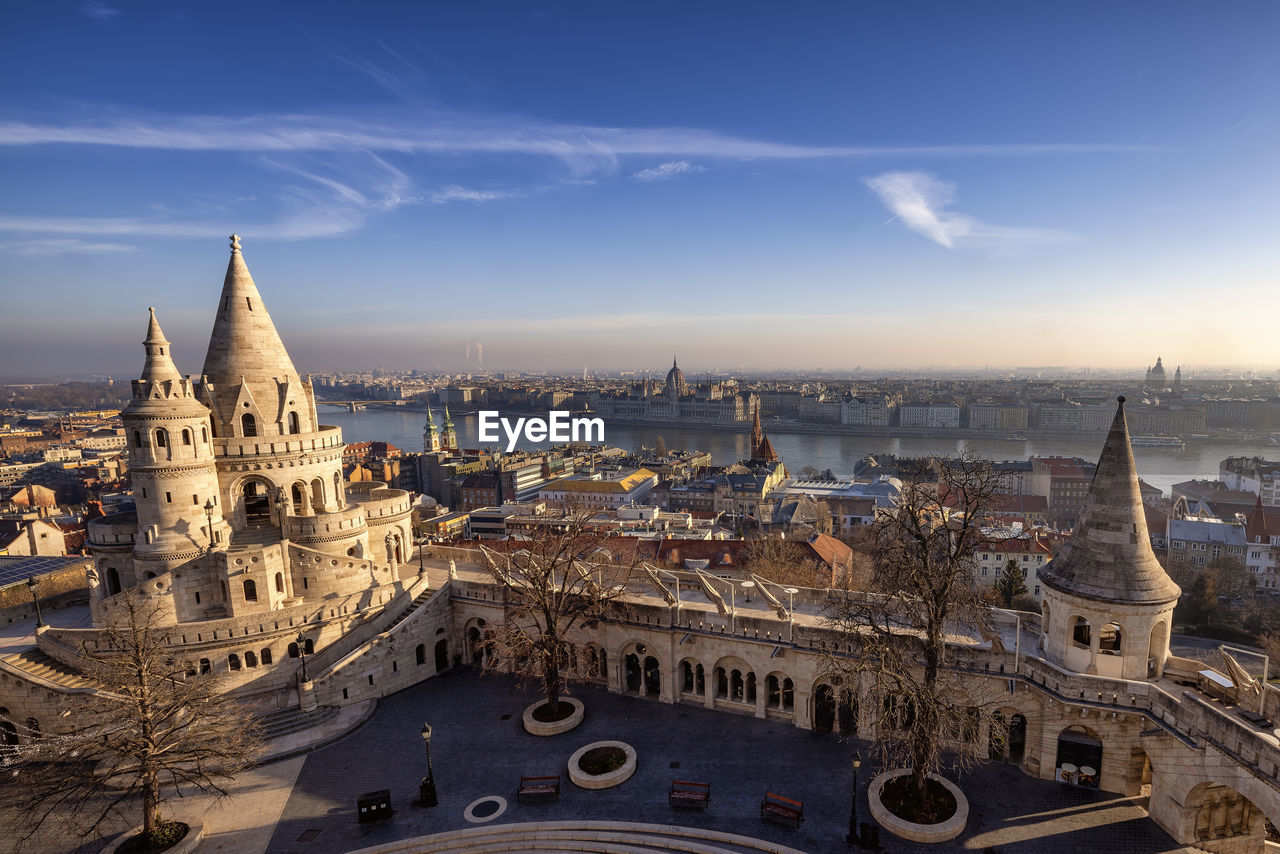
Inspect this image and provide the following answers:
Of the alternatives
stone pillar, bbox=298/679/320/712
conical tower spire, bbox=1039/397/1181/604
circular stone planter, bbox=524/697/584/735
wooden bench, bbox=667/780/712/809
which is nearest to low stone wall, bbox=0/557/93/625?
stone pillar, bbox=298/679/320/712

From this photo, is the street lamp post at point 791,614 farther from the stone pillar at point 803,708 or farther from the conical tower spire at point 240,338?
the conical tower spire at point 240,338

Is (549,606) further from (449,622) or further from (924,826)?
(924,826)

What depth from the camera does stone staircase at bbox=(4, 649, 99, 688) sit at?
19000mm

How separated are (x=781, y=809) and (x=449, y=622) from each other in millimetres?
14364

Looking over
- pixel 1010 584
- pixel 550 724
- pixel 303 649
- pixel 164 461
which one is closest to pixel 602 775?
pixel 550 724

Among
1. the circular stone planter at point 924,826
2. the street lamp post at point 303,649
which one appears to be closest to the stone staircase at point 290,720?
the street lamp post at point 303,649

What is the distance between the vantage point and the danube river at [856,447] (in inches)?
4242

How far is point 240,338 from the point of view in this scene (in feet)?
77.4

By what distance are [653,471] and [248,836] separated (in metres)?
70.0

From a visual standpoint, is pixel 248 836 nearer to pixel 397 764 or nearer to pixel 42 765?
pixel 397 764

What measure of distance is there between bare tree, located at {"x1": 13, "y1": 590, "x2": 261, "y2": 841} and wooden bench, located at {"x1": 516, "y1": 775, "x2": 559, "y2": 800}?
666 cm

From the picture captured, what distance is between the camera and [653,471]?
84.1 metres

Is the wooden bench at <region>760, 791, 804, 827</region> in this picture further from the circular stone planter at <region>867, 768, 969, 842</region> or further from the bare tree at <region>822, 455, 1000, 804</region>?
the bare tree at <region>822, 455, 1000, 804</region>

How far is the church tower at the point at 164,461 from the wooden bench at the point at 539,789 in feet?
45.6
